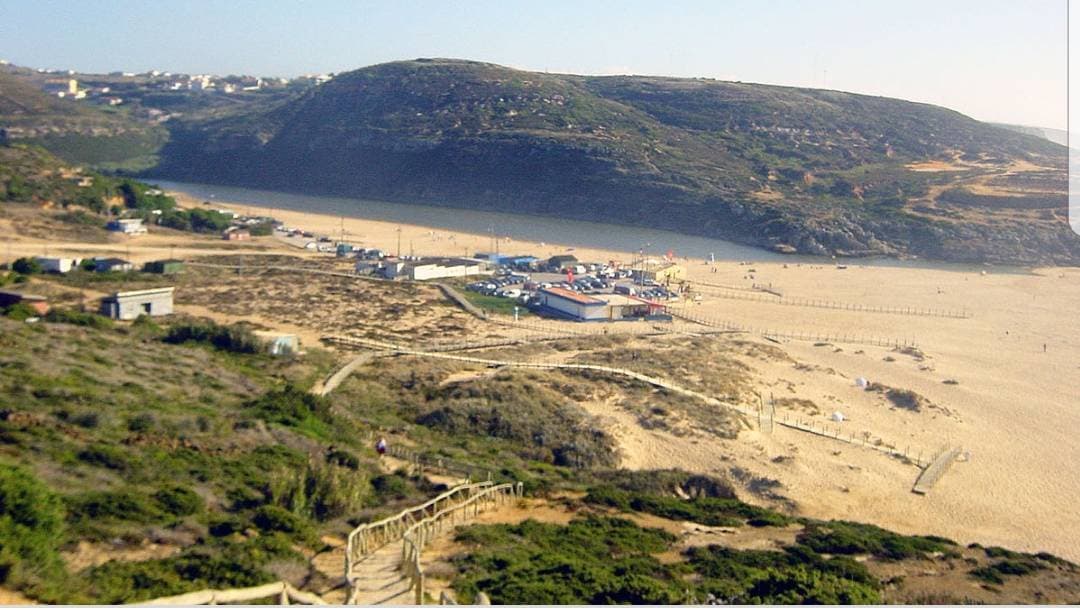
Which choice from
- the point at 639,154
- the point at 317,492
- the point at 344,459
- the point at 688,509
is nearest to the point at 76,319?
the point at 344,459

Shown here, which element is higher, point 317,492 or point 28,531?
point 28,531

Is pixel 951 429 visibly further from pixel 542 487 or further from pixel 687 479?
pixel 542 487

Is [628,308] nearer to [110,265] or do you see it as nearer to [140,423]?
[110,265]

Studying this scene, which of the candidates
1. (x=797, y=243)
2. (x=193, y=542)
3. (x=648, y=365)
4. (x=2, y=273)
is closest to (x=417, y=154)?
(x=797, y=243)

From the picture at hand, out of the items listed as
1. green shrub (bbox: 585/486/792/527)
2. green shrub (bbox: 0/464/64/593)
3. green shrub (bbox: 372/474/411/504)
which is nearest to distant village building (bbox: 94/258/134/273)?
green shrub (bbox: 372/474/411/504)


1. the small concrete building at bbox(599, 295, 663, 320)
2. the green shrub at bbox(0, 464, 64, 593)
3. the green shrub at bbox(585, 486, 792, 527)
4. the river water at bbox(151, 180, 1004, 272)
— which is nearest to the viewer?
the green shrub at bbox(0, 464, 64, 593)

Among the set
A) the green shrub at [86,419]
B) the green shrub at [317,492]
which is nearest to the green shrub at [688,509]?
the green shrub at [317,492]

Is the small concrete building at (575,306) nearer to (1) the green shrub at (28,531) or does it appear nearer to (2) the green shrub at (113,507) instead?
(2) the green shrub at (113,507)

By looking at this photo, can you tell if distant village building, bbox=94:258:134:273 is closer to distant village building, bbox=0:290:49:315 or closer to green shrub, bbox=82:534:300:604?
distant village building, bbox=0:290:49:315
